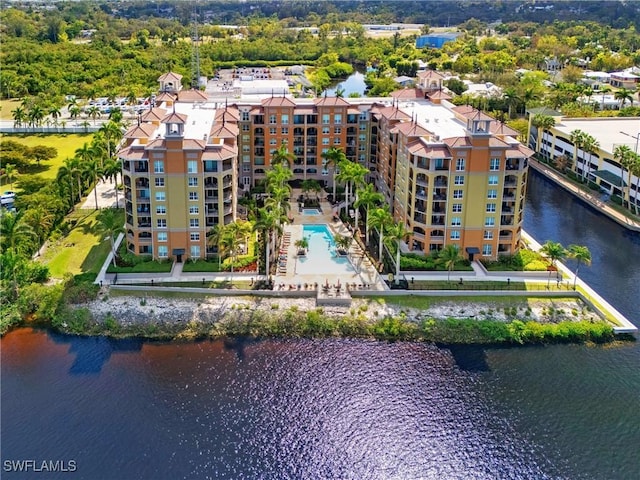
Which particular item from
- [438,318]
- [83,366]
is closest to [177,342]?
[83,366]

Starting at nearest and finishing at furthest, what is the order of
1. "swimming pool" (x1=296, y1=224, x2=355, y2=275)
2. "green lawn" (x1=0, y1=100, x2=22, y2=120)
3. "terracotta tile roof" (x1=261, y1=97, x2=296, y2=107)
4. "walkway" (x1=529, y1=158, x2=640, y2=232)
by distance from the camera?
"swimming pool" (x1=296, y1=224, x2=355, y2=275) < "walkway" (x1=529, y1=158, x2=640, y2=232) < "terracotta tile roof" (x1=261, y1=97, x2=296, y2=107) < "green lawn" (x1=0, y1=100, x2=22, y2=120)

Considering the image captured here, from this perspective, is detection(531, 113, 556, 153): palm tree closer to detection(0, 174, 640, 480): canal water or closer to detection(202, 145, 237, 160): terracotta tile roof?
detection(0, 174, 640, 480): canal water

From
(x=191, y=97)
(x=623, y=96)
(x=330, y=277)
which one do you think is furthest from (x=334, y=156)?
(x=623, y=96)

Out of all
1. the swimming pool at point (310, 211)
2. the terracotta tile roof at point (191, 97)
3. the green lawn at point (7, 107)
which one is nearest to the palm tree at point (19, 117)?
the green lawn at point (7, 107)

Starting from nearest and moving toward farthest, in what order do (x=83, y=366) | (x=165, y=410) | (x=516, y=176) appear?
(x=165, y=410), (x=83, y=366), (x=516, y=176)

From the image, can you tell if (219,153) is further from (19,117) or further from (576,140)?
(19,117)

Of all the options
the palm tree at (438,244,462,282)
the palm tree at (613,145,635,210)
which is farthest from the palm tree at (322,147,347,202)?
the palm tree at (613,145,635,210)

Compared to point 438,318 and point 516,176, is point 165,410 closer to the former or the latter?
point 438,318
